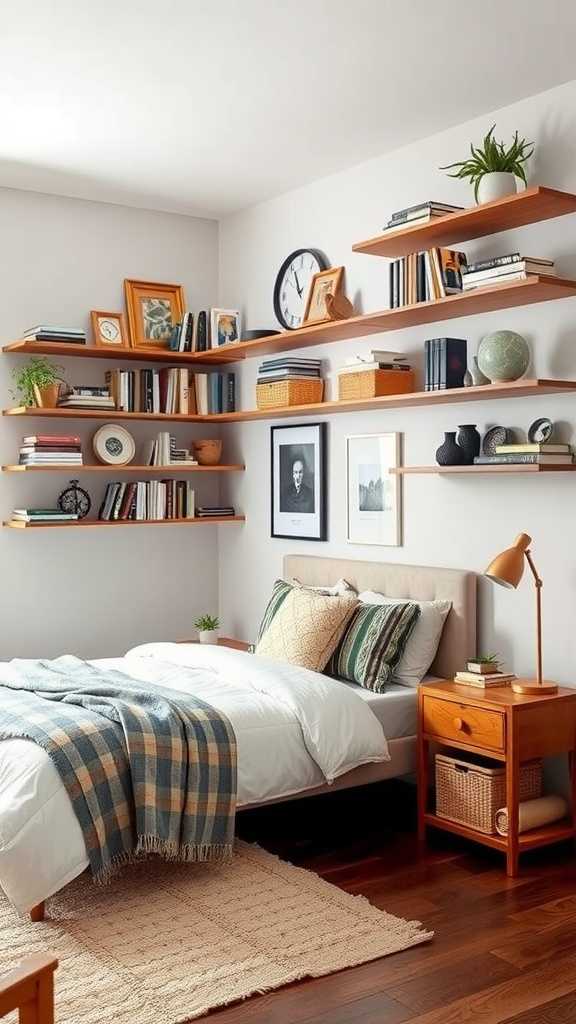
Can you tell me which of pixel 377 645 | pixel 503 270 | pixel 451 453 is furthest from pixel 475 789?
pixel 503 270

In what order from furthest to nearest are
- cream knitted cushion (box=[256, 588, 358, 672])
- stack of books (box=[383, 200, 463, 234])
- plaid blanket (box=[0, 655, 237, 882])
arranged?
cream knitted cushion (box=[256, 588, 358, 672])
stack of books (box=[383, 200, 463, 234])
plaid blanket (box=[0, 655, 237, 882])

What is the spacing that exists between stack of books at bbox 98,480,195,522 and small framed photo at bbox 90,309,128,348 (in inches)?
29.1

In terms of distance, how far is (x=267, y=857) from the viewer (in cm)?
376

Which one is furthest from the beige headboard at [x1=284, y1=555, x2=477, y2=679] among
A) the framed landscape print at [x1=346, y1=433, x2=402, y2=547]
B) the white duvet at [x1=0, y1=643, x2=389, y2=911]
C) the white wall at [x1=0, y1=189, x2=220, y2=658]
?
the white wall at [x1=0, y1=189, x2=220, y2=658]

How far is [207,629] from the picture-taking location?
5.66 meters

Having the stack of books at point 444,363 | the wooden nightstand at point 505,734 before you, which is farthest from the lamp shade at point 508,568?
the stack of books at point 444,363

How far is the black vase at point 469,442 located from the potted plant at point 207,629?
1.93 meters

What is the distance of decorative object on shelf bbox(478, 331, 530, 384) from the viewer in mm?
3900

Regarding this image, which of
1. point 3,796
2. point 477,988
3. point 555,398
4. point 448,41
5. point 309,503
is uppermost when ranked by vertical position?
point 448,41

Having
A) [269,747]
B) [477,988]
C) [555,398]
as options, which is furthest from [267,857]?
Answer: [555,398]

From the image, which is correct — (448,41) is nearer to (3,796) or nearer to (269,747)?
(269,747)

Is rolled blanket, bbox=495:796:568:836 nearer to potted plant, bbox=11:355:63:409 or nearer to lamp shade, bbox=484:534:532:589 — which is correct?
lamp shade, bbox=484:534:532:589

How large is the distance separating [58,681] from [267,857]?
101 centimetres

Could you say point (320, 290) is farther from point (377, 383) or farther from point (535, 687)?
point (535, 687)
